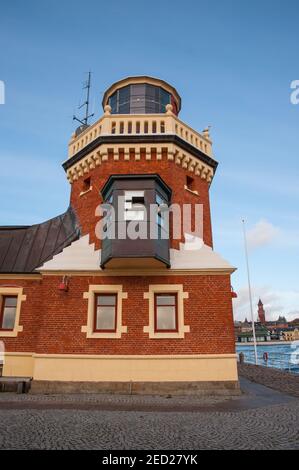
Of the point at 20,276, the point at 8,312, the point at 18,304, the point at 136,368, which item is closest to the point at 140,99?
the point at 20,276

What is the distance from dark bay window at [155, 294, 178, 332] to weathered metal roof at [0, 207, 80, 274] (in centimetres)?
485

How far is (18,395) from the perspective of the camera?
11.5m

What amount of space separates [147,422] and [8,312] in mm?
8871

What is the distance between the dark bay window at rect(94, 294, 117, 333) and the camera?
12672 mm

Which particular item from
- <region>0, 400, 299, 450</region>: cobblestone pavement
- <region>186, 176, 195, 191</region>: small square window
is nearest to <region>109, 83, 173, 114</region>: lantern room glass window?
<region>186, 176, 195, 191</region>: small square window

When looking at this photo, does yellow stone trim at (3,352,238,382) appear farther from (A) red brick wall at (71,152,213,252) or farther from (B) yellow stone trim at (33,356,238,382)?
(A) red brick wall at (71,152,213,252)

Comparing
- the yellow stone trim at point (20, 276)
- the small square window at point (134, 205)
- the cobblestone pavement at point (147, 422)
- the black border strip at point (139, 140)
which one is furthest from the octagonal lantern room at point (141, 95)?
the cobblestone pavement at point (147, 422)

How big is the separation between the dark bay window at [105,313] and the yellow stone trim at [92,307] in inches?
8.3

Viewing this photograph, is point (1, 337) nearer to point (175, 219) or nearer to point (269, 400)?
point (175, 219)

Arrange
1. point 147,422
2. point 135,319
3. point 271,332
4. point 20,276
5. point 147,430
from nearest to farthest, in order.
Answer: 1. point 147,430
2. point 147,422
3. point 135,319
4. point 20,276
5. point 271,332

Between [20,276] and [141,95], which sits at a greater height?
[141,95]

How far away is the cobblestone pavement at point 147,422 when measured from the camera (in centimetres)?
616

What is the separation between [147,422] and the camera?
7691mm

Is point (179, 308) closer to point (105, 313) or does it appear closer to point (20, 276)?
point (105, 313)
